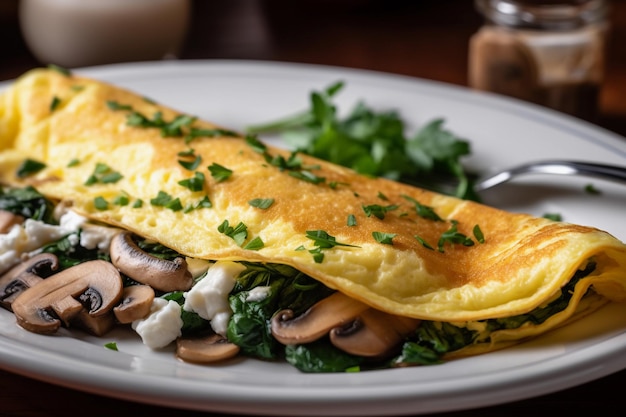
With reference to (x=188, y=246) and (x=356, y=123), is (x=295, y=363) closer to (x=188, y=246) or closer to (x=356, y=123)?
(x=188, y=246)

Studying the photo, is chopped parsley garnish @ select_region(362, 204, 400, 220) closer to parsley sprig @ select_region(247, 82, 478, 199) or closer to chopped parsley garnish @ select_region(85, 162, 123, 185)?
parsley sprig @ select_region(247, 82, 478, 199)

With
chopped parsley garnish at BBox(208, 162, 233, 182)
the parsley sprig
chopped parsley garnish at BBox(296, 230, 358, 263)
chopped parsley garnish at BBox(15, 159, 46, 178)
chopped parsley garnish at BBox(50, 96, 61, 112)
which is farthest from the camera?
the parsley sprig

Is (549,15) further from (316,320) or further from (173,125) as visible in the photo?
(316,320)

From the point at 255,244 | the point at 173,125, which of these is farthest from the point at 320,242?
the point at 173,125

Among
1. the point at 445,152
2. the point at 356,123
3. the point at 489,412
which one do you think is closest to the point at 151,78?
the point at 356,123

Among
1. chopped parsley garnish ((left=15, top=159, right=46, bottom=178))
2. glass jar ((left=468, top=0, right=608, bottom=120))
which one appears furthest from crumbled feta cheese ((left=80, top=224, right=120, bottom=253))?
glass jar ((left=468, top=0, right=608, bottom=120))

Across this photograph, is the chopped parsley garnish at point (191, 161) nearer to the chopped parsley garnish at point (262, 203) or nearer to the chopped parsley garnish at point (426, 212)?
the chopped parsley garnish at point (262, 203)

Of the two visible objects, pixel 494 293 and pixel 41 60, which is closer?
pixel 494 293
